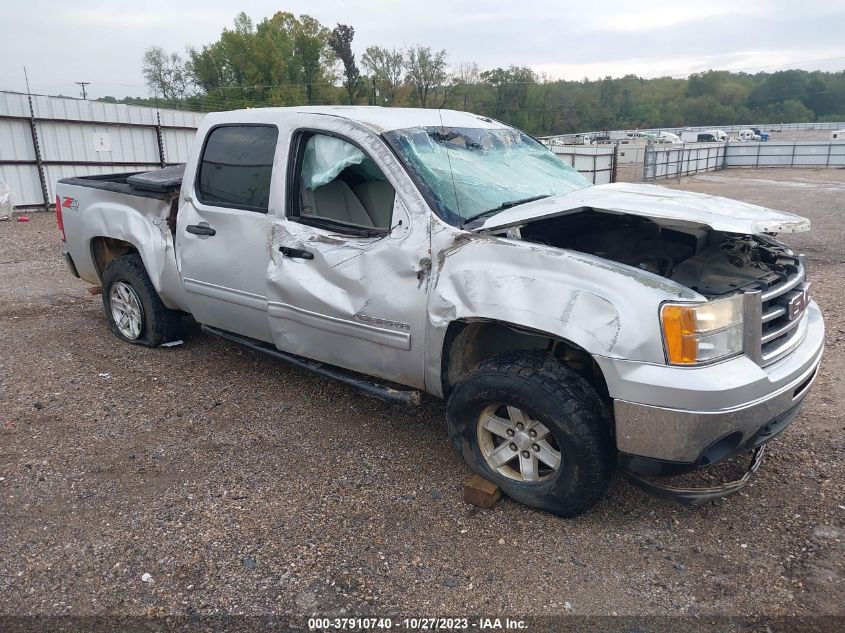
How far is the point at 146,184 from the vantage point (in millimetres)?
4727

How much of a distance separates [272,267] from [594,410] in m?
2.07

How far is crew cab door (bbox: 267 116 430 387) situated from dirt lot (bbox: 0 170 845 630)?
60 cm

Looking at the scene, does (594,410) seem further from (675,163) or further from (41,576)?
(675,163)

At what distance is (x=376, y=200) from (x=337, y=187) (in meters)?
0.25

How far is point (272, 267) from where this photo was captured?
3.84 metres

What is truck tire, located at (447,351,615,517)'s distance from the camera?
2.78m

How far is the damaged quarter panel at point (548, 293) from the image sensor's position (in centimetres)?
259

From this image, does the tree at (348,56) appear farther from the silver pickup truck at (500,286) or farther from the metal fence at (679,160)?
the silver pickup truck at (500,286)

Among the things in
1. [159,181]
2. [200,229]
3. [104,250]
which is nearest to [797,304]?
[200,229]

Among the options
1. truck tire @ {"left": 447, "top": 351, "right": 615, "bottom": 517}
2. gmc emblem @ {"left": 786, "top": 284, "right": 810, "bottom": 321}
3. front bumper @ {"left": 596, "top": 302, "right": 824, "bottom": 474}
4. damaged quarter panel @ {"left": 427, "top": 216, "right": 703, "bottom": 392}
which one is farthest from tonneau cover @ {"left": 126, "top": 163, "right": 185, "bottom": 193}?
gmc emblem @ {"left": 786, "top": 284, "right": 810, "bottom": 321}

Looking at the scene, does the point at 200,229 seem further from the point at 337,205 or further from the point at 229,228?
the point at 337,205

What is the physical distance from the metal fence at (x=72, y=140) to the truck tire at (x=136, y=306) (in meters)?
11.9

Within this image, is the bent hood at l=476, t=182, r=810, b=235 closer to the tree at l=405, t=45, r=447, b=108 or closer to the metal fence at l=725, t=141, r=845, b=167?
the metal fence at l=725, t=141, r=845, b=167

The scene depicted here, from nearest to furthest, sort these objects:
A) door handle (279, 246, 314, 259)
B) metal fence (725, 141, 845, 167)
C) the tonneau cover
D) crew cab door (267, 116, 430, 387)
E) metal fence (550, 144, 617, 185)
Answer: crew cab door (267, 116, 430, 387) < door handle (279, 246, 314, 259) < the tonneau cover < metal fence (550, 144, 617, 185) < metal fence (725, 141, 845, 167)
